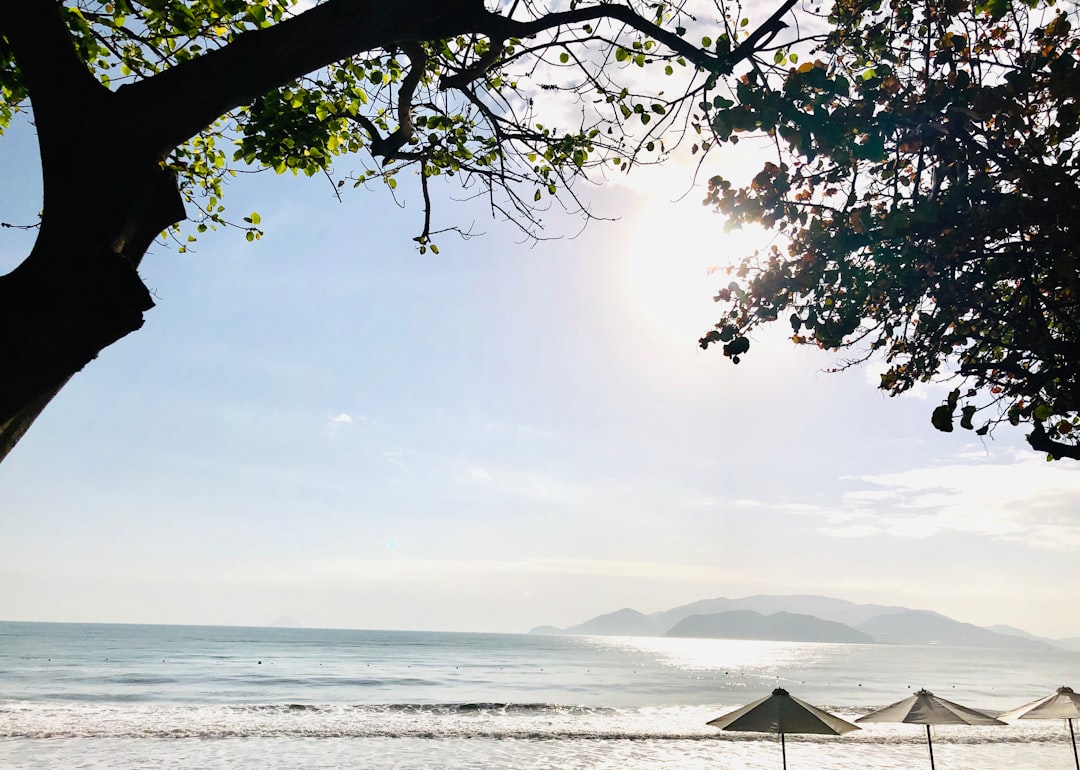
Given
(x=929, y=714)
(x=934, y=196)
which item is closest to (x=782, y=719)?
(x=929, y=714)

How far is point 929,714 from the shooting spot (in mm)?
14867

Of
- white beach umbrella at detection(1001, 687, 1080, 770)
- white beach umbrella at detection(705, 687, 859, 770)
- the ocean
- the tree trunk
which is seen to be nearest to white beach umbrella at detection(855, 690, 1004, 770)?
white beach umbrella at detection(1001, 687, 1080, 770)

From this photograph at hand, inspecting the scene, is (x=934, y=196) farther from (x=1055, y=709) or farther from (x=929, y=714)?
(x=1055, y=709)

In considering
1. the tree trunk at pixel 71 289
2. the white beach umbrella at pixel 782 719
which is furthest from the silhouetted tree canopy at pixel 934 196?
the white beach umbrella at pixel 782 719

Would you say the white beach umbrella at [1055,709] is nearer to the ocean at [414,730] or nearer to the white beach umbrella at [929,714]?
the white beach umbrella at [929,714]

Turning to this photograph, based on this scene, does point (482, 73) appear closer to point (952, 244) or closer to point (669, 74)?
point (669, 74)

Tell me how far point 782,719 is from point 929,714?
166 inches

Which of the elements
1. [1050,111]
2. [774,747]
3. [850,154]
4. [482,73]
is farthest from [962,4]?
[774,747]

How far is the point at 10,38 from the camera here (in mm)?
3080

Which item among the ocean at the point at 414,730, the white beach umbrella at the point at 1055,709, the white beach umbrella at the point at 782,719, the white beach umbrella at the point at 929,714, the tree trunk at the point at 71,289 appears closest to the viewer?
the tree trunk at the point at 71,289

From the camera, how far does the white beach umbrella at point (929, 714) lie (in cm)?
1464

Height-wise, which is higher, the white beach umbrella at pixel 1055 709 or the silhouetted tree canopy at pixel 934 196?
the silhouetted tree canopy at pixel 934 196

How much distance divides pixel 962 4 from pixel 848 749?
30308 mm

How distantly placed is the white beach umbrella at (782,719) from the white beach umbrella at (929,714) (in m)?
1.81
